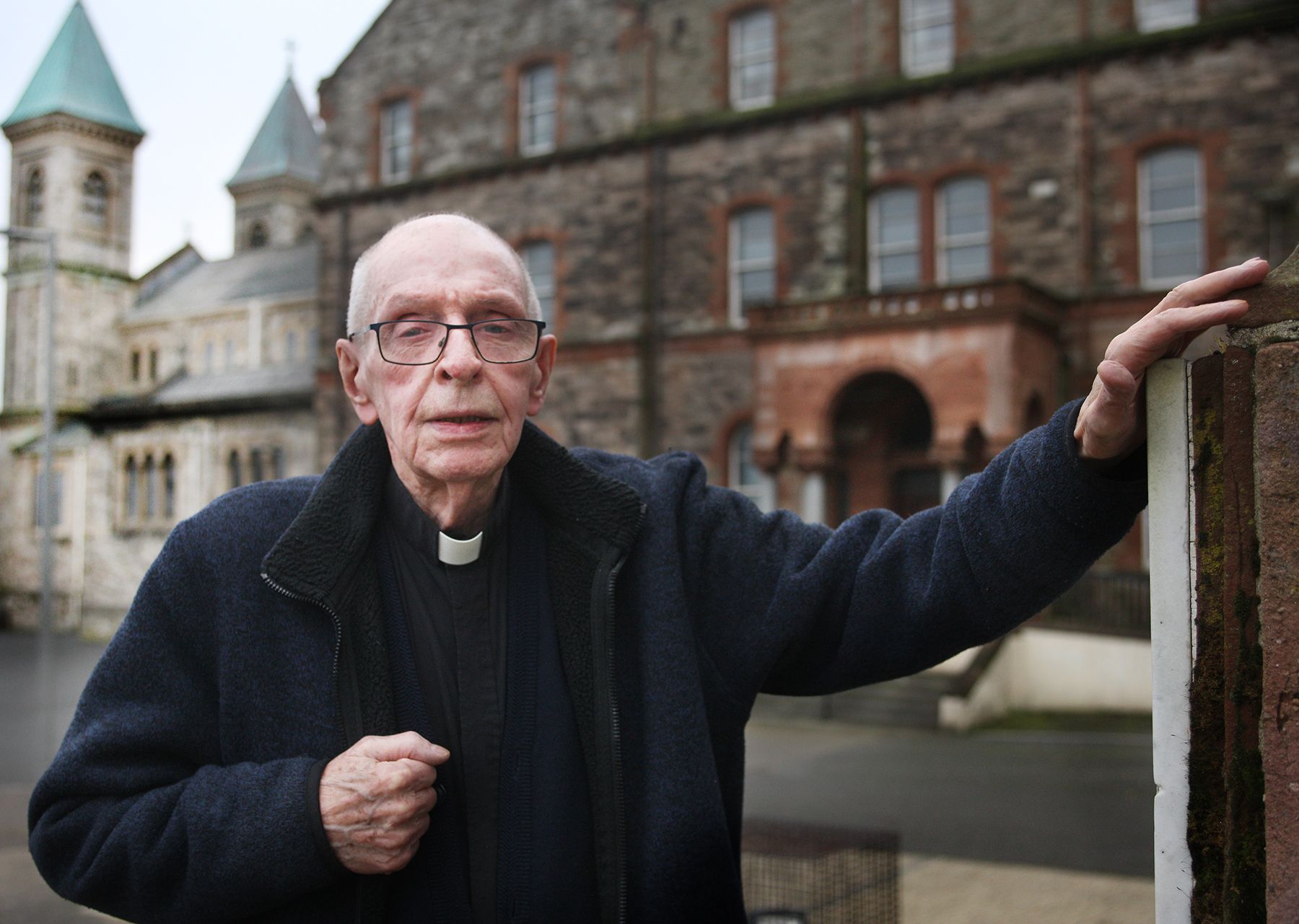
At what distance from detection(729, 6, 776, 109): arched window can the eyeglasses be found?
69.1ft

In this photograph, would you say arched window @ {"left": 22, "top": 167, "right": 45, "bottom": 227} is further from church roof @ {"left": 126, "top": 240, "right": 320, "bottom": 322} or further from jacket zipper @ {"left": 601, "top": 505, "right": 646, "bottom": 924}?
jacket zipper @ {"left": 601, "top": 505, "right": 646, "bottom": 924}

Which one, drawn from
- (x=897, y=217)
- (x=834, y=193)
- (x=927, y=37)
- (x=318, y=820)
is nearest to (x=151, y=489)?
(x=834, y=193)

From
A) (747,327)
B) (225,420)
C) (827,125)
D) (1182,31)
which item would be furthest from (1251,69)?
(225,420)

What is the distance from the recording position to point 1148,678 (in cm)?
1570

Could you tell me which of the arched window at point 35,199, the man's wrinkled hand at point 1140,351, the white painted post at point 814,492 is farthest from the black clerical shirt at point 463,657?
the white painted post at point 814,492

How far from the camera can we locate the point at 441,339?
228 cm

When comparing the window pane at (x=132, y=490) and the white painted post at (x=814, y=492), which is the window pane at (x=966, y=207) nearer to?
the white painted post at (x=814, y=492)

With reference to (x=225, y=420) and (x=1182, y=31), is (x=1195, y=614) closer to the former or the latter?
(x=225, y=420)

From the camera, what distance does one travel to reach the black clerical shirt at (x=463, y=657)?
7.39 feet

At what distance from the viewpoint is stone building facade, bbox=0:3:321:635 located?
16.7 meters

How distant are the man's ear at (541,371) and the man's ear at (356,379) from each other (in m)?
0.32

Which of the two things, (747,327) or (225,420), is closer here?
(225,420)

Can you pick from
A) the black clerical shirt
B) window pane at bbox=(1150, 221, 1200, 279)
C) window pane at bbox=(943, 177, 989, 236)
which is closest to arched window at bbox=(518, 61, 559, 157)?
window pane at bbox=(943, 177, 989, 236)

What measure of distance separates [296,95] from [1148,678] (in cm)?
2761
